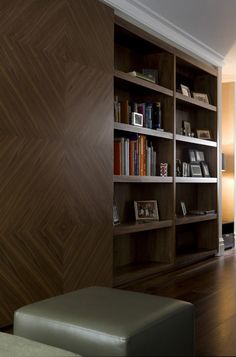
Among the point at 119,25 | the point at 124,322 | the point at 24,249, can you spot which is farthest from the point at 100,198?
the point at 124,322

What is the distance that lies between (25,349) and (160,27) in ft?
12.4

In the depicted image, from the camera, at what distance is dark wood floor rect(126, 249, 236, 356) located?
2629mm

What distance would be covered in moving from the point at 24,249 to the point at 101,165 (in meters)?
1.03

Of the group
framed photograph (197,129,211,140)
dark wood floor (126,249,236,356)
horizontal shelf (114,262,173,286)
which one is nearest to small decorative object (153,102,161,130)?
framed photograph (197,129,211,140)

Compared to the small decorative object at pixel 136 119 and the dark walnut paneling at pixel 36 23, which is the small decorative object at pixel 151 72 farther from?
the dark walnut paneling at pixel 36 23

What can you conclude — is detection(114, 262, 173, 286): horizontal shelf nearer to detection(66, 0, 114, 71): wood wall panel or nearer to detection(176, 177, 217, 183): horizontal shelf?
detection(176, 177, 217, 183): horizontal shelf

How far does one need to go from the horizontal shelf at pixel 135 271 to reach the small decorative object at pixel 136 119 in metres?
1.40

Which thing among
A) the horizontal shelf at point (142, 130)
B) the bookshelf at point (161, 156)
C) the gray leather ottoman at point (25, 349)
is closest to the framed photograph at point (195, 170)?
the bookshelf at point (161, 156)

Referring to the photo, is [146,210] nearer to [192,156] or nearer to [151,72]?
[192,156]

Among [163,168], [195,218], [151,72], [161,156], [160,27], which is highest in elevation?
[160,27]

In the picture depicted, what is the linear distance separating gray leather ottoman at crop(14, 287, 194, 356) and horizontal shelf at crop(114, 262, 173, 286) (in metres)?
2.01

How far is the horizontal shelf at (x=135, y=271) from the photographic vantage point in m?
4.09

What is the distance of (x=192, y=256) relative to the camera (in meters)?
5.26

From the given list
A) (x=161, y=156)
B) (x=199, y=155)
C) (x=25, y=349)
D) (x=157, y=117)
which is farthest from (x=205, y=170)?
(x=25, y=349)
